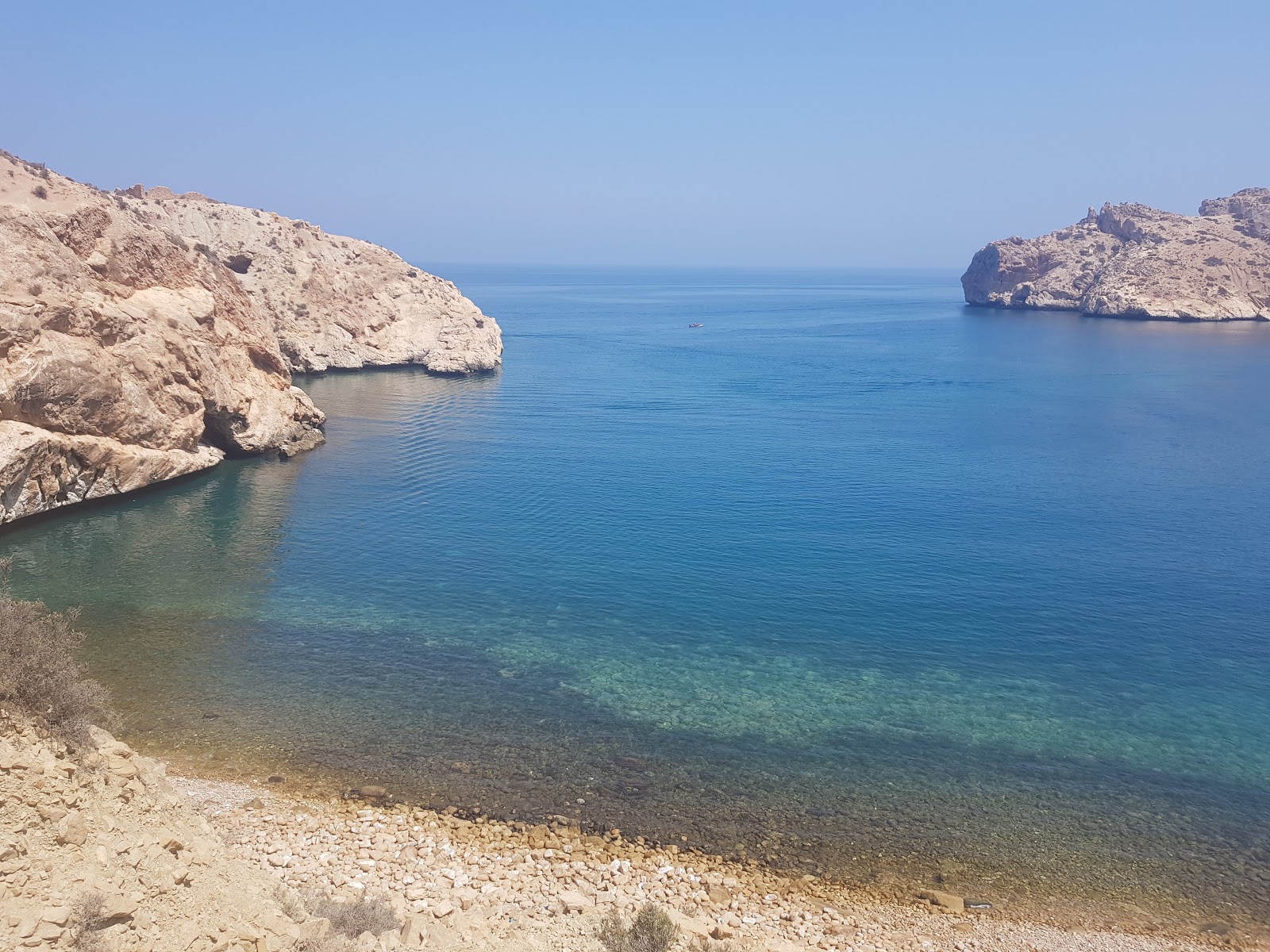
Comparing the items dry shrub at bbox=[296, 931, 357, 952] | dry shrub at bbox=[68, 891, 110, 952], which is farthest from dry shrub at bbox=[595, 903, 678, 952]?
dry shrub at bbox=[68, 891, 110, 952]

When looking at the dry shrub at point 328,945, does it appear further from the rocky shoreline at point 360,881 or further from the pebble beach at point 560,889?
the pebble beach at point 560,889

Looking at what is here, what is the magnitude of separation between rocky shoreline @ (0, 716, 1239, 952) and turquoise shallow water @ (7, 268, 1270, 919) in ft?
3.21

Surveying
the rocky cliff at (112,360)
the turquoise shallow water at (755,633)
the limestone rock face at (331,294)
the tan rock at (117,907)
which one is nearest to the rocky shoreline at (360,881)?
the tan rock at (117,907)

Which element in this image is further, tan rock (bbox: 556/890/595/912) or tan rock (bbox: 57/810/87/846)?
tan rock (bbox: 556/890/595/912)

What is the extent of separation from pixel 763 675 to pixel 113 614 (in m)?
19.4

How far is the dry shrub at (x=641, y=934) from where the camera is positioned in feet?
42.1

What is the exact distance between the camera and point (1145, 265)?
465 feet

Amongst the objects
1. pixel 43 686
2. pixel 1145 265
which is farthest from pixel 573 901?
Answer: pixel 1145 265

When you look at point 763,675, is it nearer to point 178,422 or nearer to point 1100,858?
point 1100,858

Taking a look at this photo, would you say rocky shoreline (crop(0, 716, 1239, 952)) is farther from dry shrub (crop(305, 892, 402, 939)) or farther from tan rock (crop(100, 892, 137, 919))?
dry shrub (crop(305, 892, 402, 939))

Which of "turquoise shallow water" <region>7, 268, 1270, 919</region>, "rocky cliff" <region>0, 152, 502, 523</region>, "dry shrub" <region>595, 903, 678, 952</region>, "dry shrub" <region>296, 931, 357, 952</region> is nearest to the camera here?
"dry shrub" <region>296, 931, 357, 952</region>

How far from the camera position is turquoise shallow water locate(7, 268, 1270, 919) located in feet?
61.0

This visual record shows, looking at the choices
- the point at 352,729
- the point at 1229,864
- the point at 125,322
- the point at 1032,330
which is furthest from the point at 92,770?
the point at 1032,330

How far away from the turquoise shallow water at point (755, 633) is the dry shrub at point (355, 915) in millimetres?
4771
